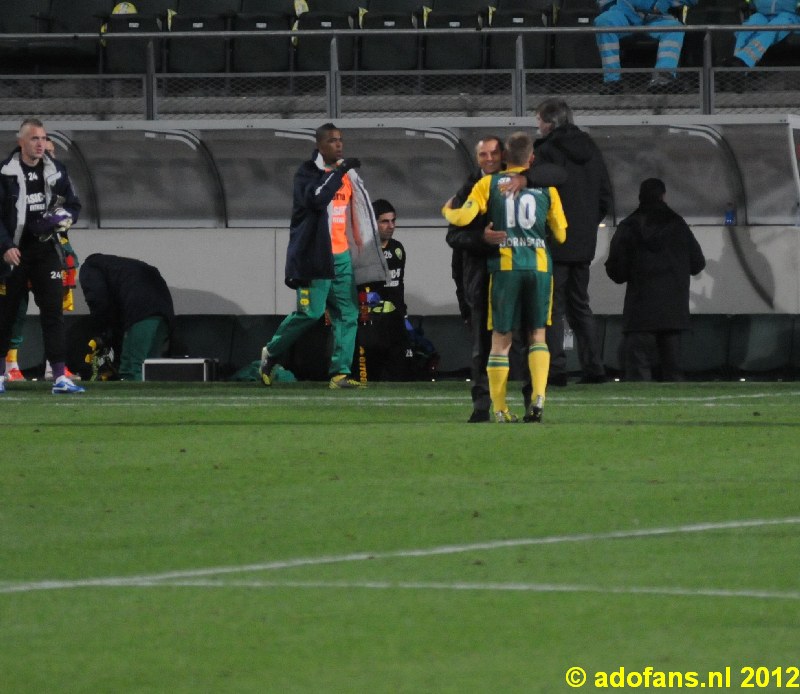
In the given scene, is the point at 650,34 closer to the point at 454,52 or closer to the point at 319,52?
the point at 454,52

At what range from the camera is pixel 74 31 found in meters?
24.3

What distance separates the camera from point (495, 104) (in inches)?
813

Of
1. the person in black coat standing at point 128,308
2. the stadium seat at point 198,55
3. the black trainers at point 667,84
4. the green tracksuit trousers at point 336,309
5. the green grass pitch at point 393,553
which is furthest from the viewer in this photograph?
the stadium seat at point 198,55

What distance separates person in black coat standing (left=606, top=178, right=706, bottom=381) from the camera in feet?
57.4

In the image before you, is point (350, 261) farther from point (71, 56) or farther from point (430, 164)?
point (71, 56)

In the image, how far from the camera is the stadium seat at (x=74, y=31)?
23.3m

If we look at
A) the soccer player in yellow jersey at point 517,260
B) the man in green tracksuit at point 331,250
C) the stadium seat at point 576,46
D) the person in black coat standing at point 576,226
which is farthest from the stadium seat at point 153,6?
the soccer player in yellow jersey at point 517,260

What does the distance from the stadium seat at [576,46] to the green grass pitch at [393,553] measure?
1103 cm

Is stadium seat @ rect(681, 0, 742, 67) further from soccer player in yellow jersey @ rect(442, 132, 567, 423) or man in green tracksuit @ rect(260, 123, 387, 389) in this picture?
soccer player in yellow jersey @ rect(442, 132, 567, 423)

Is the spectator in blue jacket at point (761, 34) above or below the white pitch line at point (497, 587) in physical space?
above

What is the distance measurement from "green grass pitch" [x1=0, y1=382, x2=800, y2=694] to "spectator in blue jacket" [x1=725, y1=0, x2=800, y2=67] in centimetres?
1005

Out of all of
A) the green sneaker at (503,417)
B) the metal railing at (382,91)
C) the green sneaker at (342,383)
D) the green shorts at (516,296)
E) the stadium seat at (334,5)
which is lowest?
the green sneaker at (342,383)

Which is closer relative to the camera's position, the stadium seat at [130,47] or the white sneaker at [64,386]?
the white sneaker at [64,386]

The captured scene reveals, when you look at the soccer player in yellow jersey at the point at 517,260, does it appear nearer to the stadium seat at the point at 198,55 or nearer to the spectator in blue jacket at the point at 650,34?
the spectator in blue jacket at the point at 650,34
